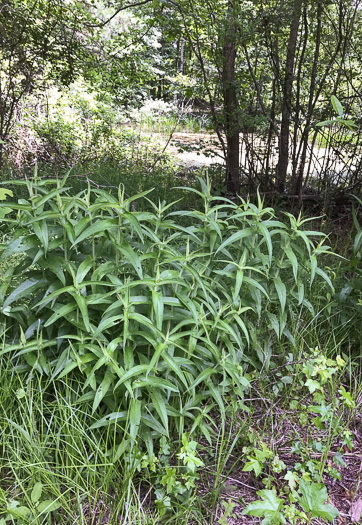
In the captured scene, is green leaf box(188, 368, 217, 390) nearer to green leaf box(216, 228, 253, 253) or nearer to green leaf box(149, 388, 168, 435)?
green leaf box(149, 388, 168, 435)

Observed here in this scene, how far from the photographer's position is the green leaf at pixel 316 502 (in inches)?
51.1

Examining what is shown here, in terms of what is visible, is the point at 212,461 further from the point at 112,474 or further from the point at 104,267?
the point at 104,267

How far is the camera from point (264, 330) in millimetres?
1958

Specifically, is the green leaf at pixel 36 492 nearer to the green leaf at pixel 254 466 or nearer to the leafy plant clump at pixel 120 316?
the leafy plant clump at pixel 120 316

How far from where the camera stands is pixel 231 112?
14.5 ft

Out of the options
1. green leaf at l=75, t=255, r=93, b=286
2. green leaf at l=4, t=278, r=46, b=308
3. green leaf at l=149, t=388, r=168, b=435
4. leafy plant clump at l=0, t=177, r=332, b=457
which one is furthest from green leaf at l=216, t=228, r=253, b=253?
green leaf at l=4, t=278, r=46, b=308

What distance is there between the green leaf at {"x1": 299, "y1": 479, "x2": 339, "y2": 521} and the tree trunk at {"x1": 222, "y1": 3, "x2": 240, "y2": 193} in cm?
365

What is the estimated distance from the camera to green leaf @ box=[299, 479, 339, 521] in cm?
130

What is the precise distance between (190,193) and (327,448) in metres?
3.81

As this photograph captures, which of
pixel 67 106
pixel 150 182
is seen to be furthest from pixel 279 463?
pixel 67 106

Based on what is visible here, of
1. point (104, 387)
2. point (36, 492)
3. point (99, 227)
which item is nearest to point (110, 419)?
point (104, 387)

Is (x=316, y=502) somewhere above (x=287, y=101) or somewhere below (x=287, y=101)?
below

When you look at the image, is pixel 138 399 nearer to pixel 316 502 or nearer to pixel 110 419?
pixel 110 419

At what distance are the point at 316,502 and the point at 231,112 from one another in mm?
3988
